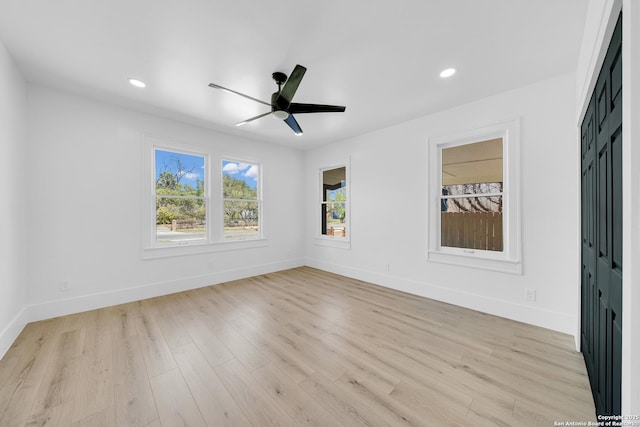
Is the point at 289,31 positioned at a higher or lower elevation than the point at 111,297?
higher

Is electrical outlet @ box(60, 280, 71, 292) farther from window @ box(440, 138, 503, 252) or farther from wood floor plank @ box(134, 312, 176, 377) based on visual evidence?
window @ box(440, 138, 503, 252)

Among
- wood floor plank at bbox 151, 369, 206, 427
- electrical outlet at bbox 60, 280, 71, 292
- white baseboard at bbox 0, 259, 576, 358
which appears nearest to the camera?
wood floor plank at bbox 151, 369, 206, 427

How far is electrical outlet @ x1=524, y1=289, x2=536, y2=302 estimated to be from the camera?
274cm

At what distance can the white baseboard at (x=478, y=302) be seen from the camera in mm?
2600

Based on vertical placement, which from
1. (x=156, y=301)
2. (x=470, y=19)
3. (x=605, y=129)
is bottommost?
(x=156, y=301)

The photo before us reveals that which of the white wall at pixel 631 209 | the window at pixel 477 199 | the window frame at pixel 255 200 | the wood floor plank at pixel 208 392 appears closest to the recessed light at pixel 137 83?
the window frame at pixel 255 200

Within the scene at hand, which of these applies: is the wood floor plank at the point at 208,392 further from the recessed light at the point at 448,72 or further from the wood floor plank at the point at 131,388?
the recessed light at the point at 448,72

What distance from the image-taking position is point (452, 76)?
261 centimetres

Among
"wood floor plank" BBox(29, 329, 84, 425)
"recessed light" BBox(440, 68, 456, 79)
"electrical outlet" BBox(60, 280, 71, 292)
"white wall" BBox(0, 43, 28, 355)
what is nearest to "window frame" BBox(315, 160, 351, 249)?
"recessed light" BBox(440, 68, 456, 79)

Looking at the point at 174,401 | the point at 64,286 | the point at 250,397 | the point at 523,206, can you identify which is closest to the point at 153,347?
the point at 174,401

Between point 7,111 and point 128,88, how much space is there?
1042 millimetres

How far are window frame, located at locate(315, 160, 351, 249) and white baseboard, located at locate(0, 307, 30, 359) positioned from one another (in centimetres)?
427

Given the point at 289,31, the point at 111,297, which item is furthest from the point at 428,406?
the point at 111,297

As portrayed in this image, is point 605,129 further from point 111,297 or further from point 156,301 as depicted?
point 111,297
